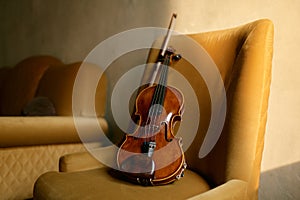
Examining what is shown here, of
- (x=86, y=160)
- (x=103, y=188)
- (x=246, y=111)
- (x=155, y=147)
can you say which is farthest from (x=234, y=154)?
(x=86, y=160)

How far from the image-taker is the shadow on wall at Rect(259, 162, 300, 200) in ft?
3.65

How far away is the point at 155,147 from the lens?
37.4 inches

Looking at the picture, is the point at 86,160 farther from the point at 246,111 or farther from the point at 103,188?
the point at 246,111

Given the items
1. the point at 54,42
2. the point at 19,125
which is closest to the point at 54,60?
the point at 54,42

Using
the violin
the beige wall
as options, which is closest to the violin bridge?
the violin

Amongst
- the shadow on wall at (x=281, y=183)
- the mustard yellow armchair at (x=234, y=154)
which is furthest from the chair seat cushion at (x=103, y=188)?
the shadow on wall at (x=281, y=183)

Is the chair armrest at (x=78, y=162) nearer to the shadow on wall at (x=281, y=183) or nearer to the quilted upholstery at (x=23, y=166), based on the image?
the quilted upholstery at (x=23, y=166)

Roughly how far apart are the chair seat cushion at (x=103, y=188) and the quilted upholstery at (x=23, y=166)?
1.51 feet

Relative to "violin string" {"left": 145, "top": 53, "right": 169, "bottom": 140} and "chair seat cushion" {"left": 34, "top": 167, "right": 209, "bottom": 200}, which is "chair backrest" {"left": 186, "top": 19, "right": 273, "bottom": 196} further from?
"violin string" {"left": 145, "top": 53, "right": 169, "bottom": 140}

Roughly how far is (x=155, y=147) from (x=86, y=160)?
325 mm

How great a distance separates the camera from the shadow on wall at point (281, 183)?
1.11 metres

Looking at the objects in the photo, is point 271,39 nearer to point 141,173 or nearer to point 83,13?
point 141,173

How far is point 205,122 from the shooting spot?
1077 millimetres

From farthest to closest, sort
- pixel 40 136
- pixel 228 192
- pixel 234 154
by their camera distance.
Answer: pixel 40 136
pixel 234 154
pixel 228 192
